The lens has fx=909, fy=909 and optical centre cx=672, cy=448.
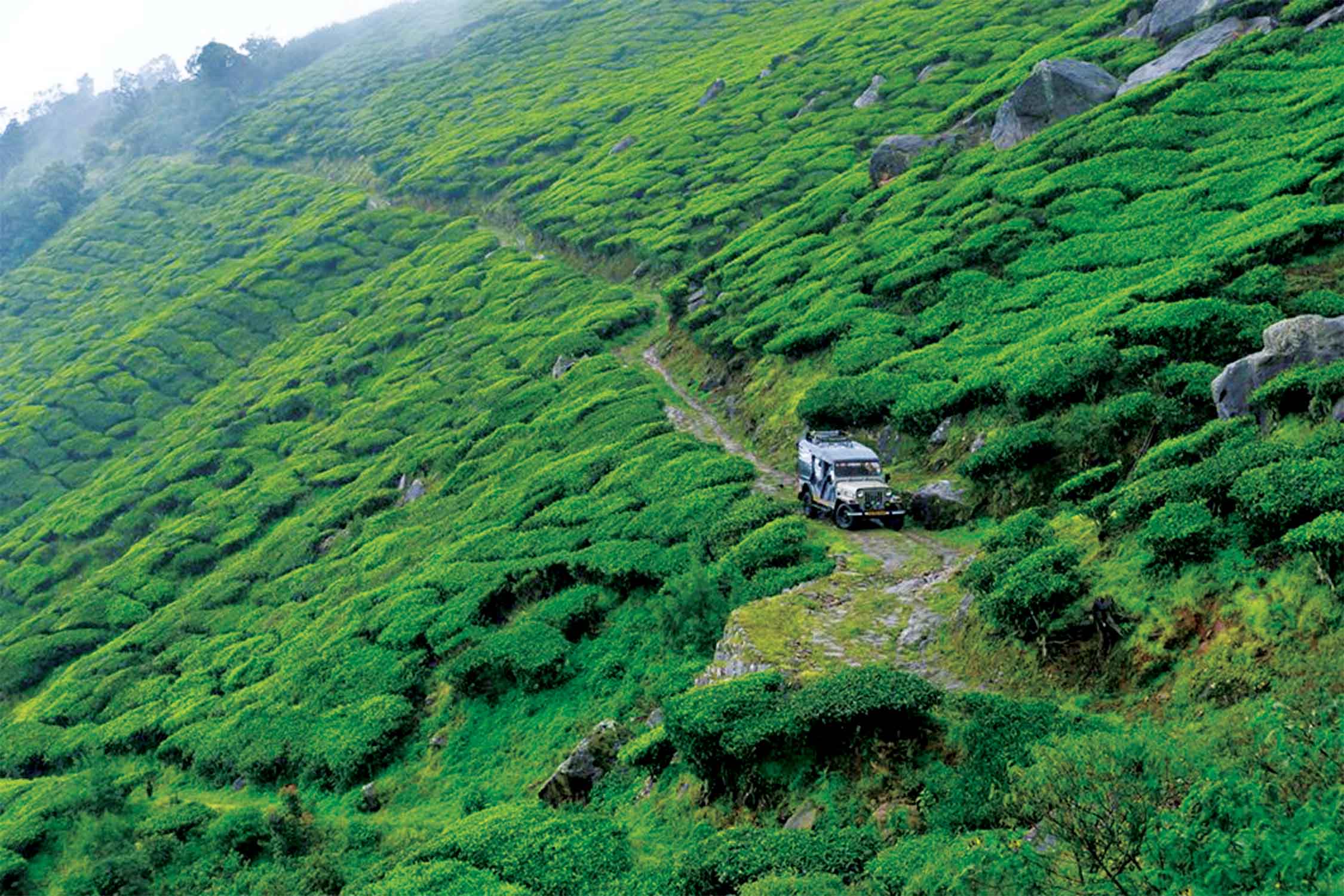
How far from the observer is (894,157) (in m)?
57.2

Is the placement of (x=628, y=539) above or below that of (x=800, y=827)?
below

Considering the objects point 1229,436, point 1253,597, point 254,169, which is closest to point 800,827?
point 1253,597

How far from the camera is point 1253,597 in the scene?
1482cm

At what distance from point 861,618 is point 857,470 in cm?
736

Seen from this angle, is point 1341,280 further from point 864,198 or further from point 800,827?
point 864,198

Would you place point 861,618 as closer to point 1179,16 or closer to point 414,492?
point 414,492

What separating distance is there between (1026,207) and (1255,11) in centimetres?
2133

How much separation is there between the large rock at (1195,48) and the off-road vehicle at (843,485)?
33.4m

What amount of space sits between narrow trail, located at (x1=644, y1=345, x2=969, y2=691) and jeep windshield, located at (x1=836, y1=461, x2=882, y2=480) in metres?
1.71

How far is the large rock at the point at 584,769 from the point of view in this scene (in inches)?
830

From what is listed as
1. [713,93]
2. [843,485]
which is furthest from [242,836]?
[713,93]

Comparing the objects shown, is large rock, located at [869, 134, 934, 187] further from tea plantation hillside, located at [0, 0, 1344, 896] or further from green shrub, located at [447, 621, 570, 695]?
green shrub, located at [447, 621, 570, 695]

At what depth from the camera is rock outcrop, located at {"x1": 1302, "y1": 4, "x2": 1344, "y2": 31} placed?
4609 cm

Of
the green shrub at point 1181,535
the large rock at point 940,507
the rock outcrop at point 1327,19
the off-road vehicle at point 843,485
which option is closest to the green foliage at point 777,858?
the green shrub at point 1181,535
